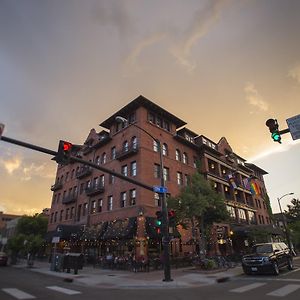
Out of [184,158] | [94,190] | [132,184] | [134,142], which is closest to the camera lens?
[132,184]

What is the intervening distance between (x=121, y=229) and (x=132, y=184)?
484 cm

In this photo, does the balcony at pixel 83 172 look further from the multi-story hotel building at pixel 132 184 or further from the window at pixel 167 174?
the window at pixel 167 174

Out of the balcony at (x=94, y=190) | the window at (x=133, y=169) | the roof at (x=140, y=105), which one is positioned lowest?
the balcony at (x=94, y=190)

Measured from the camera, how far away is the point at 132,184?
28.0 m

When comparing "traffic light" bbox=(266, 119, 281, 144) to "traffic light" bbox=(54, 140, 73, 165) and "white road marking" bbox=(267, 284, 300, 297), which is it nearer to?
"white road marking" bbox=(267, 284, 300, 297)

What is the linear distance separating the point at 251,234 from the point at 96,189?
20974 millimetres

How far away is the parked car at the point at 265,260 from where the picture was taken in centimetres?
1616

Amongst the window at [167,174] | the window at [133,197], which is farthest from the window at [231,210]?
the window at [133,197]

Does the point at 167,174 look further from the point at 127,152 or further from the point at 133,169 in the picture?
the point at 127,152

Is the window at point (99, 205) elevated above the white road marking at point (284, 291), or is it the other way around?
the window at point (99, 205)

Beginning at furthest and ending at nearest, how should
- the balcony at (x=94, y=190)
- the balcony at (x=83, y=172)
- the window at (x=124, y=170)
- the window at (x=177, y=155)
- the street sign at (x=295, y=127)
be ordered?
the balcony at (x=83, y=172) → the window at (x=177, y=155) → the balcony at (x=94, y=190) → the window at (x=124, y=170) → the street sign at (x=295, y=127)

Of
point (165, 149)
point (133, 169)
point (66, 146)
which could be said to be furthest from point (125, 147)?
point (66, 146)

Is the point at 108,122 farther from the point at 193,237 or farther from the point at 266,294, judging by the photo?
the point at 266,294

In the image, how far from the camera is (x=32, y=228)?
155ft
